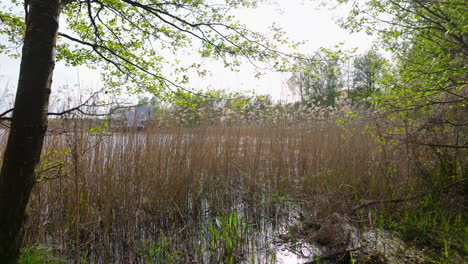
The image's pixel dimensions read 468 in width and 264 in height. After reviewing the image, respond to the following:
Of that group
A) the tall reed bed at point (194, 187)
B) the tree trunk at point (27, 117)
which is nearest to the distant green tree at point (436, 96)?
the tall reed bed at point (194, 187)

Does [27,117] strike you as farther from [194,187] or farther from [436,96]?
[436,96]

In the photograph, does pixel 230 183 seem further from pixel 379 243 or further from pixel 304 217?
pixel 379 243

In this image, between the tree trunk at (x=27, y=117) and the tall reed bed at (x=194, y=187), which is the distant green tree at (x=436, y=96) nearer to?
the tall reed bed at (x=194, y=187)

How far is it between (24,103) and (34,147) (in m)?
0.21

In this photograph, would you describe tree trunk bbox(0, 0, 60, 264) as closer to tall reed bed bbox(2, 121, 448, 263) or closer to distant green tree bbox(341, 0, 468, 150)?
tall reed bed bbox(2, 121, 448, 263)

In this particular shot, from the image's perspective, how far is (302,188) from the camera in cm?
376

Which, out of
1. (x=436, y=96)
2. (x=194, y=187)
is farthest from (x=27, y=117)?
(x=436, y=96)

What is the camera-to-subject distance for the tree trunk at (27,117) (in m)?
1.13

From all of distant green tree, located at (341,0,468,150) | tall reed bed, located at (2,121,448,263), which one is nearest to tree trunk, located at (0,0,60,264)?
tall reed bed, located at (2,121,448,263)

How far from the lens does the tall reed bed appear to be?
2.29 meters

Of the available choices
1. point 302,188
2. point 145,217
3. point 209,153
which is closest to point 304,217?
point 302,188

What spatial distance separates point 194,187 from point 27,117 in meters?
2.35

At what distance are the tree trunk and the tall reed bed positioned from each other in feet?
1.36

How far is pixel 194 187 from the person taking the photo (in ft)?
10.8
